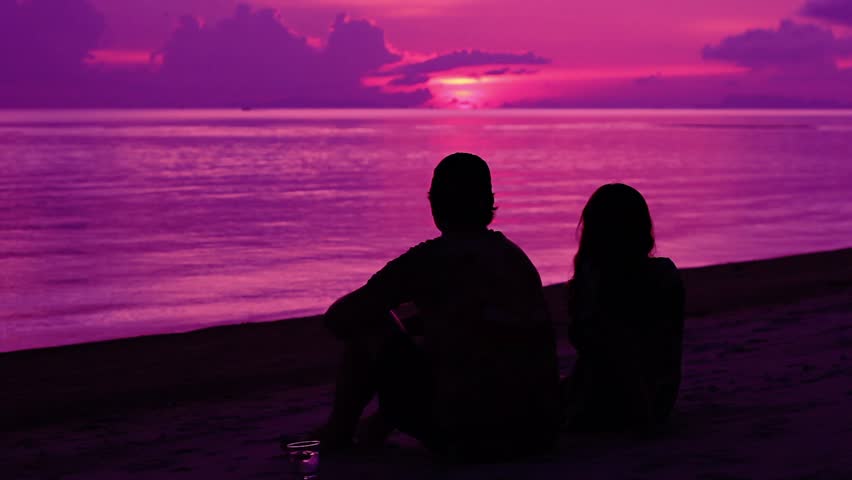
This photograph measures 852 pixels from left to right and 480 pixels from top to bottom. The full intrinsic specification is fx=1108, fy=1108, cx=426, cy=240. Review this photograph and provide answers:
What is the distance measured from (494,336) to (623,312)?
30.2 inches

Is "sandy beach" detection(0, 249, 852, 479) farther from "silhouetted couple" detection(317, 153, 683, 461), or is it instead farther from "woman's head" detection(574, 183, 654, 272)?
"woman's head" detection(574, 183, 654, 272)

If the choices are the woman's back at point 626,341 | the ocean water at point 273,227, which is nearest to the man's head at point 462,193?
the woman's back at point 626,341

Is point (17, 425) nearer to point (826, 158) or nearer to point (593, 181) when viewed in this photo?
point (593, 181)

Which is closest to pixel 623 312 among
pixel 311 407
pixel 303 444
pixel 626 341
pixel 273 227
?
pixel 626 341

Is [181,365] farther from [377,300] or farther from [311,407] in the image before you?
[377,300]

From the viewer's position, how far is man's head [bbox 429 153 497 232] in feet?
13.7

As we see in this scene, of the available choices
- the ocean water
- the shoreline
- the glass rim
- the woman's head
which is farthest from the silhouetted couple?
the ocean water

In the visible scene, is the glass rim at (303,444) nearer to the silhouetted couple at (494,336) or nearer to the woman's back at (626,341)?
the silhouetted couple at (494,336)

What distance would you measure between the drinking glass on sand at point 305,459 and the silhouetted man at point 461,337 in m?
0.36

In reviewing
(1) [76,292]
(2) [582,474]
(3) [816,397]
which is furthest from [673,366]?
(1) [76,292]

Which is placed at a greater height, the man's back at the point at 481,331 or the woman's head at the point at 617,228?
the woman's head at the point at 617,228

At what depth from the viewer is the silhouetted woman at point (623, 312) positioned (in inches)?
188

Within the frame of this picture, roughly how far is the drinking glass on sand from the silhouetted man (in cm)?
36

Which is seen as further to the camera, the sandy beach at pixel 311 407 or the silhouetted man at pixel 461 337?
the sandy beach at pixel 311 407
